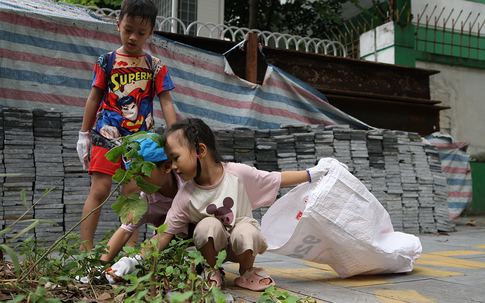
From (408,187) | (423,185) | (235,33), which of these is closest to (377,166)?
(408,187)

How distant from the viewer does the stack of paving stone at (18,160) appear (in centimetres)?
351

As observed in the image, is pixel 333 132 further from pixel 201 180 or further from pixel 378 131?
pixel 201 180

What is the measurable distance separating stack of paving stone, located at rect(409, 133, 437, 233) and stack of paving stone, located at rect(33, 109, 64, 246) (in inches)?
165

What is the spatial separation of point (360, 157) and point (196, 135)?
323 centimetres

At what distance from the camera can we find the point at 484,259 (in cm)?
320

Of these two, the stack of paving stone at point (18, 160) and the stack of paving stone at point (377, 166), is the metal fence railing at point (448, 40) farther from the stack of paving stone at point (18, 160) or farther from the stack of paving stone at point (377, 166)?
the stack of paving stone at point (18, 160)

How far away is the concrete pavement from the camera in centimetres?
200

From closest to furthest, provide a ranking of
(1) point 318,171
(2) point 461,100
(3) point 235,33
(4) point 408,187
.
A: (1) point 318,171 < (4) point 408,187 < (3) point 235,33 < (2) point 461,100

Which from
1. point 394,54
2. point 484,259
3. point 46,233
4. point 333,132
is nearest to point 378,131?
point 333,132

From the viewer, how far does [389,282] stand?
7.75 ft

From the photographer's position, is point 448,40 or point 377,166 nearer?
point 377,166

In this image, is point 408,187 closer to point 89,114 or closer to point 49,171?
point 89,114

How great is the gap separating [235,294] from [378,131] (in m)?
3.71

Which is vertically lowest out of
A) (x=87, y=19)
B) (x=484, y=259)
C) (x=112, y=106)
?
(x=484, y=259)
